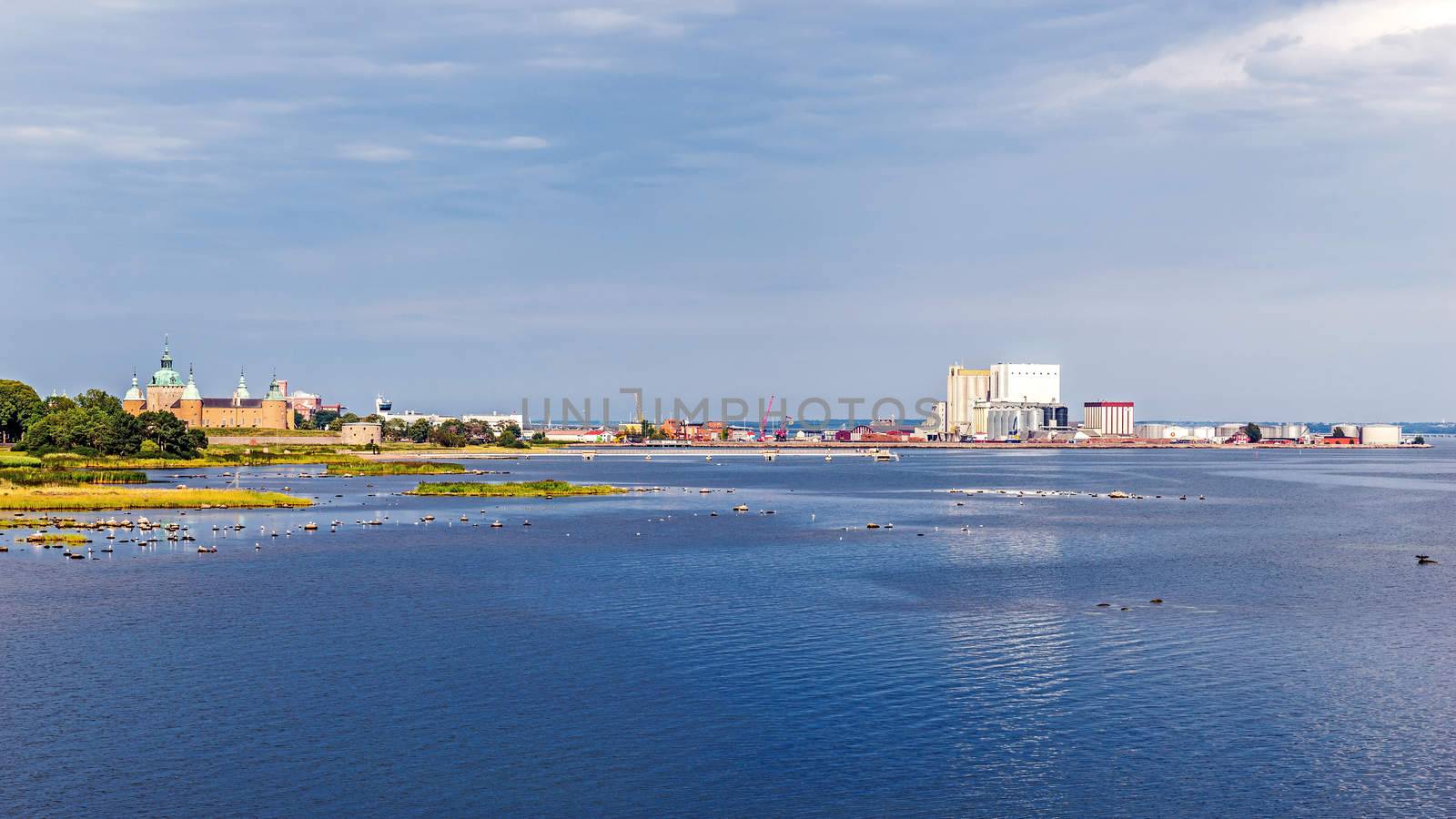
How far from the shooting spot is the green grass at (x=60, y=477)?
409ft

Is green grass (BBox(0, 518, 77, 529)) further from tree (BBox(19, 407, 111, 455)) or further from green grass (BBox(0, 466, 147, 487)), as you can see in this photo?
tree (BBox(19, 407, 111, 455))

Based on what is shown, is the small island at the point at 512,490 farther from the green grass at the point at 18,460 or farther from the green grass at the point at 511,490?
the green grass at the point at 18,460

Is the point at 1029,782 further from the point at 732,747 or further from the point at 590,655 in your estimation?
the point at 590,655

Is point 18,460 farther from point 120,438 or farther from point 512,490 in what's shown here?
point 512,490

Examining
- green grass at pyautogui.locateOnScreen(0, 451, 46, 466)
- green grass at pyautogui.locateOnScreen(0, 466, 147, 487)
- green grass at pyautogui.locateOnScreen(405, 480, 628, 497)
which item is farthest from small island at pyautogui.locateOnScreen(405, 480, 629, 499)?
green grass at pyautogui.locateOnScreen(0, 451, 46, 466)

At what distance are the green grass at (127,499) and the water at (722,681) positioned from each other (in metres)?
36.0

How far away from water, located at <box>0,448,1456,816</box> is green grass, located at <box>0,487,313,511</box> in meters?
36.0

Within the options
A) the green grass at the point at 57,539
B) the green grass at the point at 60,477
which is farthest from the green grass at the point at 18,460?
the green grass at the point at 57,539

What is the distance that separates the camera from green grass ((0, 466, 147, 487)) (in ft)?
409

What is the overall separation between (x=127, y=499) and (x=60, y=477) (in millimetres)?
23431

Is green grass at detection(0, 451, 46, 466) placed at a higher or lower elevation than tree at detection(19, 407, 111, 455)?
lower

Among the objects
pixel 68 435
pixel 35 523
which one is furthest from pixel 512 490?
pixel 68 435

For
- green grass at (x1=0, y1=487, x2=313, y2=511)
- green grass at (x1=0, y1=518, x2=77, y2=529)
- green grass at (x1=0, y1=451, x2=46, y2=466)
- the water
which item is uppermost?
green grass at (x1=0, y1=451, x2=46, y2=466)

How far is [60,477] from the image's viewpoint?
431 feet
